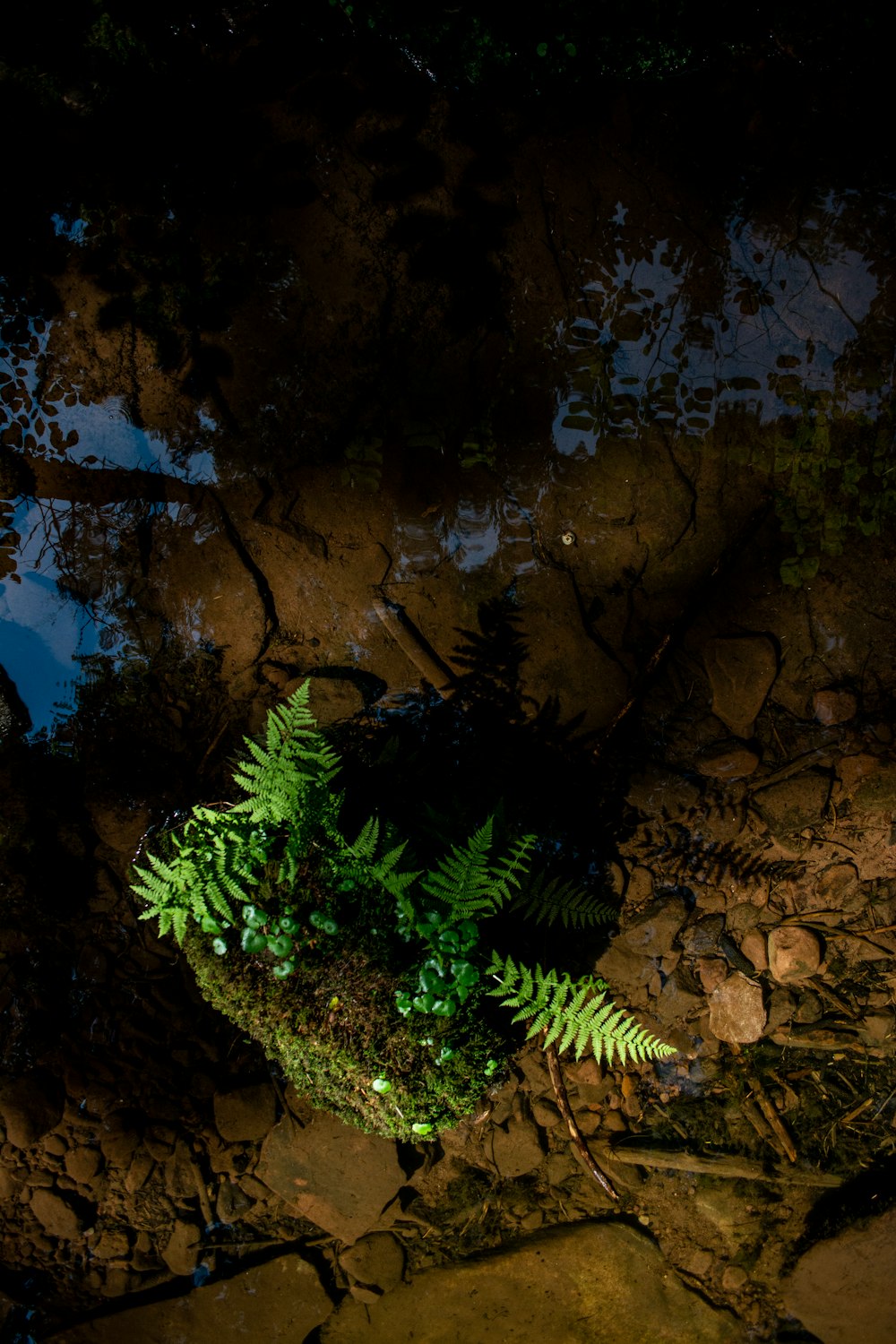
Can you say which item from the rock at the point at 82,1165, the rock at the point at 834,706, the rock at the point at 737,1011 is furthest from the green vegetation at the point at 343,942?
the rock at the point at 834,706

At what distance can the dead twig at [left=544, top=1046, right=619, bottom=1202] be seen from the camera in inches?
168

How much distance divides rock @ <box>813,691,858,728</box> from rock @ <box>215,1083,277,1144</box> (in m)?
4.02

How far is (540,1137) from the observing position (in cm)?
442

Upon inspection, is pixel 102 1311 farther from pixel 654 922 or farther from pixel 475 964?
pixel 654 922

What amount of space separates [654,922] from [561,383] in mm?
3265

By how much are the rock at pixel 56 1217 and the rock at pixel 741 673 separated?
4913 mm

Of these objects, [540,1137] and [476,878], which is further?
[540,1137]

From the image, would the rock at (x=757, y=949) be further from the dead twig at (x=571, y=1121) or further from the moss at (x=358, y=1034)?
the moss at (x=358, y=1034)

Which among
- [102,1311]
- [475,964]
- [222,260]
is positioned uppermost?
[222,260]

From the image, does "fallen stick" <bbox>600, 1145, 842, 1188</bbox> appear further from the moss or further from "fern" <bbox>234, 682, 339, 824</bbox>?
"fern" <bbox>234, 682, 339, 824</bbox>

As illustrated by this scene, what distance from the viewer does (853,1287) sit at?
4.18 m

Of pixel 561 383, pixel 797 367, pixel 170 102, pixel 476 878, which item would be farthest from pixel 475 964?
pixel 170 102

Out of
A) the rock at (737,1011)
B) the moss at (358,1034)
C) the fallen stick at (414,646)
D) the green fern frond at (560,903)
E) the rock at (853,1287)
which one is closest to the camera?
the moss at (358,1034)

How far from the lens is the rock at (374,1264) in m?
4.32
